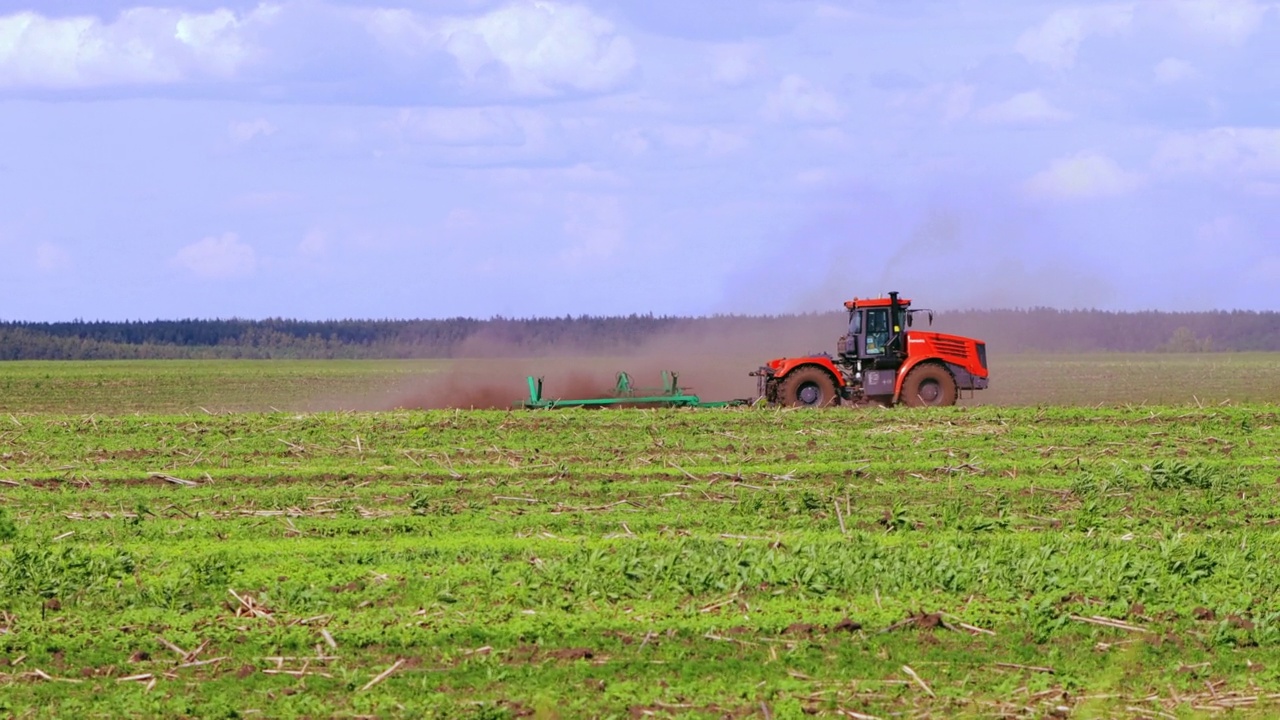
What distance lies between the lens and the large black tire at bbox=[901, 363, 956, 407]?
26875mm

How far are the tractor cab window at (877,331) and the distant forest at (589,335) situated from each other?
4.11m

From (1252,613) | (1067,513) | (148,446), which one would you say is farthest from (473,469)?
(1252,613)

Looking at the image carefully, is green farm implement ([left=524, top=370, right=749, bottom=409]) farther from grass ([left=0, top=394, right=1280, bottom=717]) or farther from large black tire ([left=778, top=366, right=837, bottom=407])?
grass ([left=0, top=394, right=1280, bottom=717])

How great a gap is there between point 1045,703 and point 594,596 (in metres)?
3.49

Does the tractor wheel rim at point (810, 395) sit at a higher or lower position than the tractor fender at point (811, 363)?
lower

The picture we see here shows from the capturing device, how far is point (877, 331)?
27.3 m

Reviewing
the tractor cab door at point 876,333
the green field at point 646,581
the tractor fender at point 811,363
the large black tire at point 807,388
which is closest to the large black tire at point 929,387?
the tractor cab door at point 876,333

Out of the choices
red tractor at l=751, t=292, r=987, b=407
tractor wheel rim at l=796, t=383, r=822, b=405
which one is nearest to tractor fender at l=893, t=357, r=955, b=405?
red tractor at l=751, t=292, r=987, b=407

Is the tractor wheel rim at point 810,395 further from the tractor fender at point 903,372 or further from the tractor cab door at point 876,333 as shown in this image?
the tractor fender at point 903,372

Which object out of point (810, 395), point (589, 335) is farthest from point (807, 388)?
point (589, 335)

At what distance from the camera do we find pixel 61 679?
9219mm

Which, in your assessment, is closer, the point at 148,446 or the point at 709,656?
the point at 709,656

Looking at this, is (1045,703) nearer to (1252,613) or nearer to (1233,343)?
(1252,613)

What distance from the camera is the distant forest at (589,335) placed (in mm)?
42438
